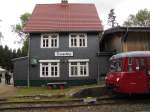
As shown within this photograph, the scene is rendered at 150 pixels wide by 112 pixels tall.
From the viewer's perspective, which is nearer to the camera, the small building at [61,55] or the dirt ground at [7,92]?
the dirt ground at [7,92]

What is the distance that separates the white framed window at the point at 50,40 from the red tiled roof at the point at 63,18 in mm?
672

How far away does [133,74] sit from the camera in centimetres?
1830

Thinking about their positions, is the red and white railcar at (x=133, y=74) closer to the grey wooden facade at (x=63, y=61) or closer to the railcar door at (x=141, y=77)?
the railcar door at (x=141, y=77)

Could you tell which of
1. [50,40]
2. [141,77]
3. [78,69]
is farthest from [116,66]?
[50,40]

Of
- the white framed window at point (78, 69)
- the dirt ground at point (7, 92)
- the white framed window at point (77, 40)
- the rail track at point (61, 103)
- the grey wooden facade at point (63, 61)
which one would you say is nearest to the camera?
the rail track at point (61, 103)

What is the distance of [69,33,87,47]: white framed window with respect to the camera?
34.7 meters

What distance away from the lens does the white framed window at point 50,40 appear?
113ft

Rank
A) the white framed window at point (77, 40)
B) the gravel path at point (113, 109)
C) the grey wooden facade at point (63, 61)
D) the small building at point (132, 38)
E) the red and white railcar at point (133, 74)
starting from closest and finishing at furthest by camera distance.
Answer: the gravel path at point (113, 109) → the red and white railcar at point (133, 74) → the small building at point (132, 38) → the grey wooden facade at point (63, 61) → the white framed window at point (77, 40)

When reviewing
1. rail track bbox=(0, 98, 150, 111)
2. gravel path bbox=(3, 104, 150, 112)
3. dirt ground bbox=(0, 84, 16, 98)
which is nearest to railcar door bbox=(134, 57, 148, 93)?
rail track bbox=(0, 98, 150, 111)

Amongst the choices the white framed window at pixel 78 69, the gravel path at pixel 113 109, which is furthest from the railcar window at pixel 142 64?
the white framed window at pixel 78 69

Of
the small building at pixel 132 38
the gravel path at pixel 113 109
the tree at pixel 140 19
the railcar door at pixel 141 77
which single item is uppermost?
the tree at pixel 140 19

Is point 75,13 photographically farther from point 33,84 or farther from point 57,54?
point 33,84


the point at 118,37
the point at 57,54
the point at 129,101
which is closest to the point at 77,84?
the point at 57,54

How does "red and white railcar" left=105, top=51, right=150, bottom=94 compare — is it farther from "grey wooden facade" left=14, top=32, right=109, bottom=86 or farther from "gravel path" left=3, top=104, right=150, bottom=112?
"grey wooden facade" left=14, top=32, right=109, bottom=86
